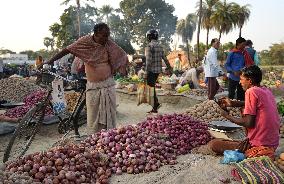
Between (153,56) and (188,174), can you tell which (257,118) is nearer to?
(188,174)

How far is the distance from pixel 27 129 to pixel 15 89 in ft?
17.4

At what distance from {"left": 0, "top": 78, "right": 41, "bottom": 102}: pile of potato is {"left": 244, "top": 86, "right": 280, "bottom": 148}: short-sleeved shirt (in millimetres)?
7478

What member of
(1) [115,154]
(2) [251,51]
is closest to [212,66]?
(2) [251,51]

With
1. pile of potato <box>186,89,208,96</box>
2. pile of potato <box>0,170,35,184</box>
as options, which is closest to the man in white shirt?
pile of potato <box>186,89,208,96</box>

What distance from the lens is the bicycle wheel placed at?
522 cm

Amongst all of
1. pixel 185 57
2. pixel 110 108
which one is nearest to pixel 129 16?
pixel 185 57

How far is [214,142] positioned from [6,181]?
7.93ft

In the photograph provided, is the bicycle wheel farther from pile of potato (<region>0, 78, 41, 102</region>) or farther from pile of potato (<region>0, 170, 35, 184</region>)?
pile of potato (<region>0, 78, 41, 102</region>)

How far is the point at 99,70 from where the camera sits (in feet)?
18.2

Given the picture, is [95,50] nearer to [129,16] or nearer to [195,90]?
[195,90]

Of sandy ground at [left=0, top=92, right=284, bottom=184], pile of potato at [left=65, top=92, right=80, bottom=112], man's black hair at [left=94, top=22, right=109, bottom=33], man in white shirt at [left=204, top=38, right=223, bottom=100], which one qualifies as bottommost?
sandy ground at [left=0, top=92, right=284, bottom=184]

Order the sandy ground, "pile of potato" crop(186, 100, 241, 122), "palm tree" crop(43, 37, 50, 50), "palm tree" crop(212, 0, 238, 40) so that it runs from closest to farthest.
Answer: the sandy ground < "pile of potato" crop(186, 100, 241, 122) < "palm tree" crop(212, 0, 238, 40) < "palm tree" crop(43, 37, 50, 50)

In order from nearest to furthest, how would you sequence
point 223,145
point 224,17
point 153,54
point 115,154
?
point 115,154 < point 223,145 < point 153,54 < point 224,17

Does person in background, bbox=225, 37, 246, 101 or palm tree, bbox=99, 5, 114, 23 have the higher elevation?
palm tree, bbox=99, 5, 114, 23
